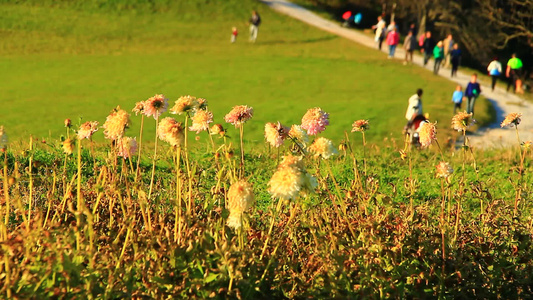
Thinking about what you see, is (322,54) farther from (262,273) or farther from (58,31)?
(262,273)

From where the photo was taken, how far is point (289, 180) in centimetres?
389

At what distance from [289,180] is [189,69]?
24.3m

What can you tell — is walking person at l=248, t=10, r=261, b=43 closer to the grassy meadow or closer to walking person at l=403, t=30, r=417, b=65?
the grassy meadow

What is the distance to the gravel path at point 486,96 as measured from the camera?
59.8 feet

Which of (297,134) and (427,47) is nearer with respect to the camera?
(297,134)

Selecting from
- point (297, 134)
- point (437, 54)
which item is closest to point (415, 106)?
point (297, 134)

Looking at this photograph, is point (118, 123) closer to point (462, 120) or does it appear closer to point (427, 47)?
point (462, 120)

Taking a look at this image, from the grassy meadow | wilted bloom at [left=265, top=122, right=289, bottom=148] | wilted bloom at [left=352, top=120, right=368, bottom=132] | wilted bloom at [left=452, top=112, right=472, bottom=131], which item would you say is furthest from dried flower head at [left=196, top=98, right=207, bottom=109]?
wilted bloom at [left=452, top=112, right=472, bottom=131]

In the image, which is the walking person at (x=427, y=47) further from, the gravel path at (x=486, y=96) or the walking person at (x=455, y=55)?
the walking person at (x=455, y=55)

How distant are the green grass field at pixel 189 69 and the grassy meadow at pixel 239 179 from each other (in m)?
0.12

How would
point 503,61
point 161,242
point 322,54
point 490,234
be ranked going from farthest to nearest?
point 503,61
point 322,54
point 490,234
point 161,242

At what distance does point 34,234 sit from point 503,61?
135 ft

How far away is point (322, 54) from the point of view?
33.2 metres

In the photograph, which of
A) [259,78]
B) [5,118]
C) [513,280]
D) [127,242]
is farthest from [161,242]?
[259,78]
